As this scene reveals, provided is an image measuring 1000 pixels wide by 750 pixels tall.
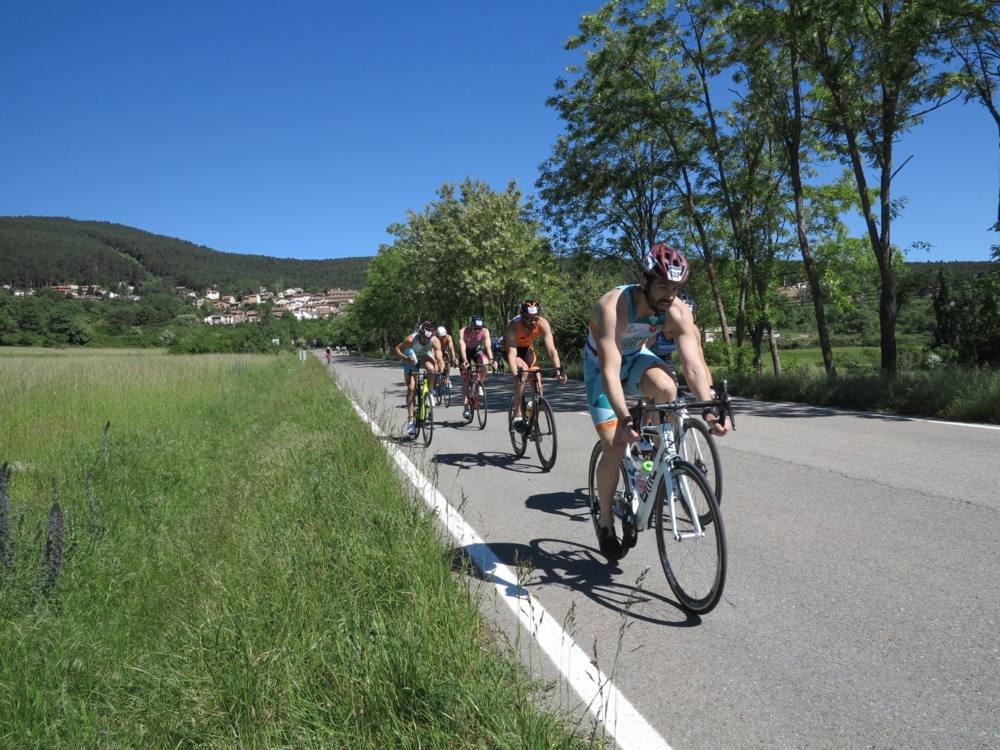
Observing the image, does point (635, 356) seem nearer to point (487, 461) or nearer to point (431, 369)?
point (487, 461)

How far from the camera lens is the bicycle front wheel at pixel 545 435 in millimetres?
7238

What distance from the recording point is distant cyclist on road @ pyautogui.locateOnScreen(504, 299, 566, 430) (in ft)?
25.3

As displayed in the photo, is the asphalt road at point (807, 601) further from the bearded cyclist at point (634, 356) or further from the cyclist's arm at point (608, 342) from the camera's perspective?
the cyclist's arm at point (608, 342)

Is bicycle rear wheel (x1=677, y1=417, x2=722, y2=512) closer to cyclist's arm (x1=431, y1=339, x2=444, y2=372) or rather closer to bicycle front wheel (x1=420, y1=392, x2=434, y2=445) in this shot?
bicycle front wheel (x1=420, y1=392, x2=434, y2=445)

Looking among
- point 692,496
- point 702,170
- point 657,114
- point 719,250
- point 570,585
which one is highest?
point 657,114

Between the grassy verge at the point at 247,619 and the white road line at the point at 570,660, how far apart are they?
0.27m

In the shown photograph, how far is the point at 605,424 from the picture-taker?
13.4 ft

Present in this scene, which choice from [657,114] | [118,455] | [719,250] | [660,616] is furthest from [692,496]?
[719,250]

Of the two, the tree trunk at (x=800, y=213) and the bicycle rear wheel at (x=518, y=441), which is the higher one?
the tree trunk at (x=800, y=213)

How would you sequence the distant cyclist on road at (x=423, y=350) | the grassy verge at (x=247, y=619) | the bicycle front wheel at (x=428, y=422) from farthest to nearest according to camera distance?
the distant cyclist on road at (x=423, y=350) → the bicycle front wheel at (x=428, y=422) → the grassy verge at (x=247, y=619)

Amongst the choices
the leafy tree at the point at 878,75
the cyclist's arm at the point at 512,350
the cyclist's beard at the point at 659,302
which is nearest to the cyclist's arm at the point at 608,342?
the cyclist's beard at the point at 659,302

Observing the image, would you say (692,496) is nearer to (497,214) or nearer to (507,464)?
(507,464)

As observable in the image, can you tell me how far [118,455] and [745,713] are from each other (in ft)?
25.7

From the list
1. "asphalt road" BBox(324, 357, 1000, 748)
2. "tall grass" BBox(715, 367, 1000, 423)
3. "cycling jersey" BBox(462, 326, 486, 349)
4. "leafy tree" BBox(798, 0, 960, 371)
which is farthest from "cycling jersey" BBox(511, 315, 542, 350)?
"leafy tree" BBox(798, 0, 960, 371)
